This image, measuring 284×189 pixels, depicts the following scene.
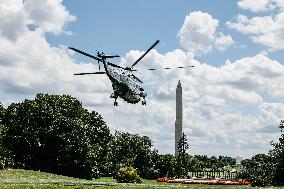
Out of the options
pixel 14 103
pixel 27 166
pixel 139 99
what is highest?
pixel 14 103

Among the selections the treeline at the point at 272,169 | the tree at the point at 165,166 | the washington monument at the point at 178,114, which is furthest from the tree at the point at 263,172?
the washington monument at the point at 178,114

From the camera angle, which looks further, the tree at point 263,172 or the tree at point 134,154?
the tree at point 134,154

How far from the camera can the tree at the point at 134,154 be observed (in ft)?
342

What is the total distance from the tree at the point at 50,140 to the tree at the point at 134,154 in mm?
16297

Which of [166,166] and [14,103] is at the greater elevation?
[14,103]

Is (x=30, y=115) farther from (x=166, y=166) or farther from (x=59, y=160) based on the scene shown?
(x=166, y=166)

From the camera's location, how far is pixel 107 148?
9675 centimetres

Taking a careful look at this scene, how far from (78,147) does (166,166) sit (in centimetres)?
3308

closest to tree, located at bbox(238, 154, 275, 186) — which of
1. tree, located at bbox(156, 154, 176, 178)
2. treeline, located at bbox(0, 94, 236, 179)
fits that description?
treeline, located at bbox(0, 94, 236, 179)

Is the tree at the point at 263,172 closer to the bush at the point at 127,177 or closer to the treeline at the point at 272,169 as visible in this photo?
the treeline at the point at 272,169

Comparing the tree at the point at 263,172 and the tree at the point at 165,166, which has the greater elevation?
the tree at the point at 165,166

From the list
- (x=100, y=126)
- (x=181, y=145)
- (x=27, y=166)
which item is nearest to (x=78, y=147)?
(x=27, y=166)

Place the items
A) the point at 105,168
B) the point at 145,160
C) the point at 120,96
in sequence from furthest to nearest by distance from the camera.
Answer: the point at 145,160 → the point at 105,168 → the point at 120,96

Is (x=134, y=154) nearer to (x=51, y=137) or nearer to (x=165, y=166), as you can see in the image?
(x=165, y=166)
